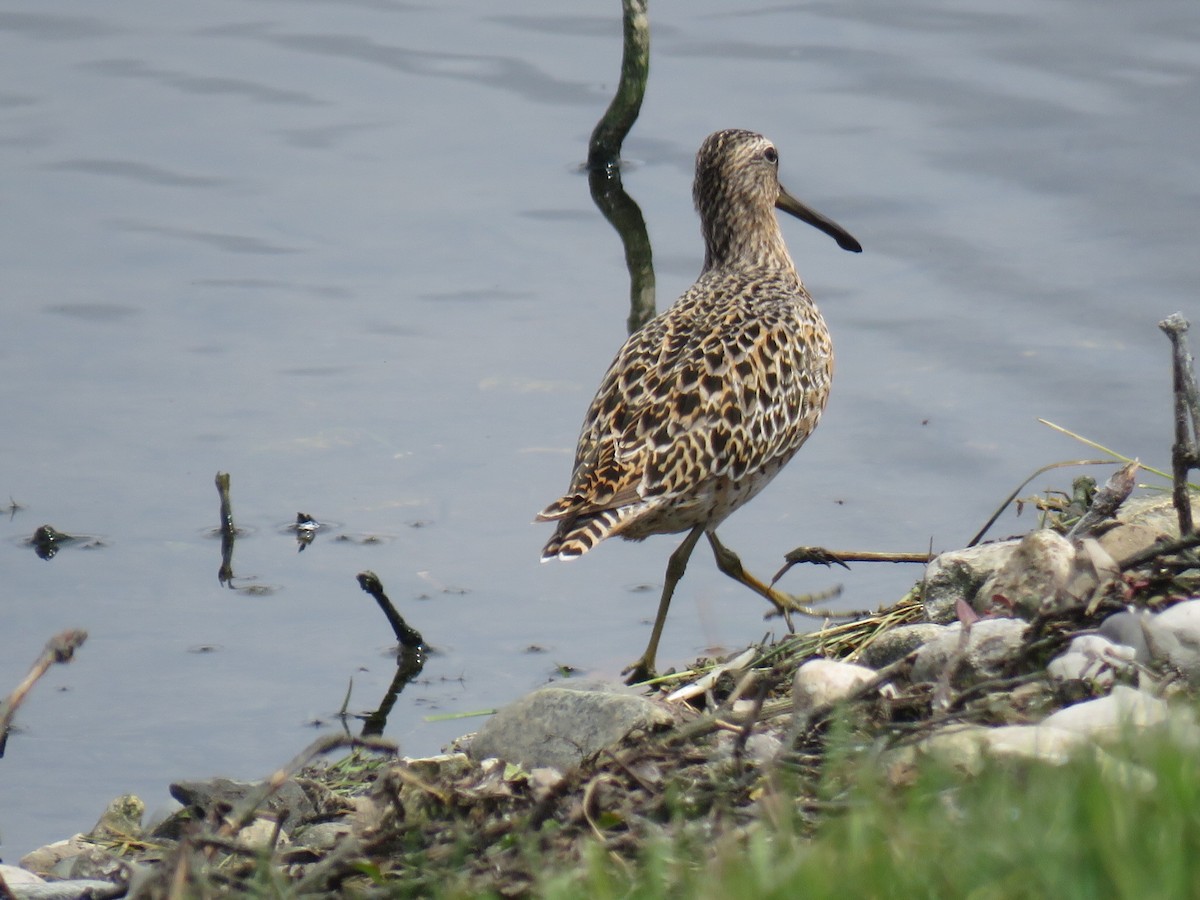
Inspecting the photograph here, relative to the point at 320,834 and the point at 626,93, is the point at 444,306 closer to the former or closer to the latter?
the point at 626,93

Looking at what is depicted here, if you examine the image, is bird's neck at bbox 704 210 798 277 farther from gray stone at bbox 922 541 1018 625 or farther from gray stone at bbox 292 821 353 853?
gray stone at bbox 292 821 353 853

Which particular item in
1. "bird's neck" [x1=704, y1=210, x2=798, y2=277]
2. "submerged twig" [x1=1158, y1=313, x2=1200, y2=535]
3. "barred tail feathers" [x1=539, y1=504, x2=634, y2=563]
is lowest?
"barred tail feathers" [x1=539, y1=504, x2=634, y2=563]

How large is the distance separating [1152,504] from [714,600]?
9.13 ft

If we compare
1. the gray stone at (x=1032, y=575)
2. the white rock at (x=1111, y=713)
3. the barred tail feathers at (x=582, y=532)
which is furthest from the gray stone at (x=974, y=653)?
the barred tail feathers at (x=582, y=532)

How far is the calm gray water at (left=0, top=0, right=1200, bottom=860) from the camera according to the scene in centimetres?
869

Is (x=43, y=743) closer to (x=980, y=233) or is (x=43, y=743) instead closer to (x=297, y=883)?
(x=297, y=883)

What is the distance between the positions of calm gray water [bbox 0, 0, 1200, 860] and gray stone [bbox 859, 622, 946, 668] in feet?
7.66

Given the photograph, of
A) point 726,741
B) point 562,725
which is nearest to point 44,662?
point 562,725

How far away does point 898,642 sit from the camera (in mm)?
5949

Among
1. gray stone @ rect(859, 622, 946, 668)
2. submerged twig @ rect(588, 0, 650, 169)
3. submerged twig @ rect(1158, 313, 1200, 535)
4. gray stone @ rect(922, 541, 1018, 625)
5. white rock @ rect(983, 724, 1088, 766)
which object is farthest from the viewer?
submerged twig @ rect(588, 0, 650, 169)

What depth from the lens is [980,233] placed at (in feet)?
38.2

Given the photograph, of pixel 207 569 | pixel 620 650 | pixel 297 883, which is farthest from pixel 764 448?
pixel 297 883

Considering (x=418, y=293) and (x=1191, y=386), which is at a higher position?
(x=1191, y=386)

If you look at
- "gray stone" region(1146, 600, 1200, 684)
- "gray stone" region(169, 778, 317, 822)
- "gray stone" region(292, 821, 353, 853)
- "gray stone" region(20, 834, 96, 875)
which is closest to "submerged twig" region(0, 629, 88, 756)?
"gray stone" region(292, 821, 353, 853)
